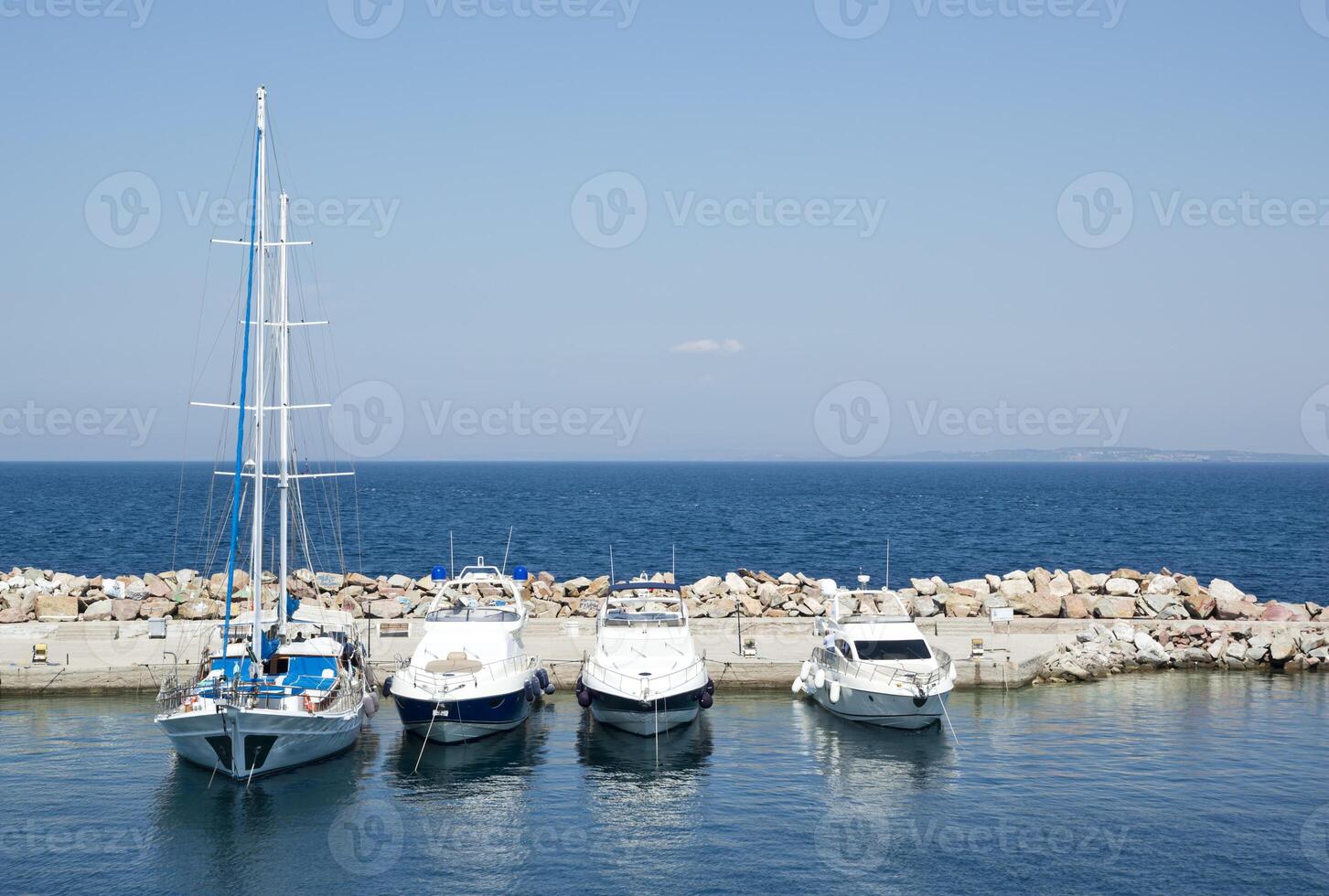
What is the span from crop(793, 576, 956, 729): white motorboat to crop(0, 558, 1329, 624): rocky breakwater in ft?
14.2

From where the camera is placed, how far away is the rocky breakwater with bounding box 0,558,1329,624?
4616 cm

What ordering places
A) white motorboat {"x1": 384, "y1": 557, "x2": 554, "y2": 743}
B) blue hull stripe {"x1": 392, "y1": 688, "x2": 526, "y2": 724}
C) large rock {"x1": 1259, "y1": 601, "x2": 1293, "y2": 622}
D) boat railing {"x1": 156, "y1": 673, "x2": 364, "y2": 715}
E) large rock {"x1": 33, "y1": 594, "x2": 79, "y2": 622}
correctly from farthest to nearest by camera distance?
large rock {"x1": 1259, "y1": 601, "x2": 1293, "y2": 622}
large rock {"x1": 33, "y1": 594, "x2": 79, "y2": 622}
white motorboat {"x1": 384, "y1": 557, "x2": 554, "y2": 743}
blue hull stripe {"x1": 392, "y1": 688, "x2": 526, "y2": 724}
boat railing {"x1": 156, "y1": 673, "x2": 364, "y2": 715}

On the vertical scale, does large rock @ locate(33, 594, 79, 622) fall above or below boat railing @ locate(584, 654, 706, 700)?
above

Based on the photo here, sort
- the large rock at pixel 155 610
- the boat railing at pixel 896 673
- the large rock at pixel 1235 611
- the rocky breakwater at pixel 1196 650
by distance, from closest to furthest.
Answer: the boat railing at pixel 896 673 → the rocky breakwater at pixel 1196 650 → the large rock at pixel 155 610 → the large rock at pixel 1235 611

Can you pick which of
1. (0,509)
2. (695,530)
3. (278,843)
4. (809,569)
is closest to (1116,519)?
(695,530)

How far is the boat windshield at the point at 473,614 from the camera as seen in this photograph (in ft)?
116

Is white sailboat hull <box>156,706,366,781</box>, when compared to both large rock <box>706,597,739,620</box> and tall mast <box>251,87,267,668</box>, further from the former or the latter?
large rock <box>706,597,739,620</box>

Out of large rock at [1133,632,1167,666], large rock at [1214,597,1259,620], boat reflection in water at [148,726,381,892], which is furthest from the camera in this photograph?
large rock at [1214,597,1259,620]

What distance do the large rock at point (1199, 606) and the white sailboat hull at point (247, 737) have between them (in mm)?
34065

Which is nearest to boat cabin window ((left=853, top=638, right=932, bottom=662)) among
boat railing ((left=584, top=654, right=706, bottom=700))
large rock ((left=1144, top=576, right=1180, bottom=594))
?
boat railing ((left=584, top=654, right=706, bottom=700))

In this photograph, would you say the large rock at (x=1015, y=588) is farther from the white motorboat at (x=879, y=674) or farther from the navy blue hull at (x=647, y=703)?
the navy blue hull at (x=647, y=703)

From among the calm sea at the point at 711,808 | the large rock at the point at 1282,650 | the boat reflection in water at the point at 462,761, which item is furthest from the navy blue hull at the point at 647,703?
the large rock at the point at 1282,650

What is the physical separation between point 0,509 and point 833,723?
453 ft

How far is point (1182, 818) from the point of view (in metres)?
26.5
